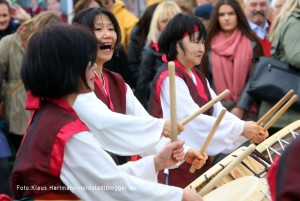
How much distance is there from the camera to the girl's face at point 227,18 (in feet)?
20.9

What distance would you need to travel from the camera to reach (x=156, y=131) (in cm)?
352

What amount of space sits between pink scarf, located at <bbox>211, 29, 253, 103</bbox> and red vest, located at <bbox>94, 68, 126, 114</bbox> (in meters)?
2.13

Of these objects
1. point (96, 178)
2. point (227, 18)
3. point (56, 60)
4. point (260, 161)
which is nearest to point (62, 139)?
point (96, 178)

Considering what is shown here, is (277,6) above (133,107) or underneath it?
underneath

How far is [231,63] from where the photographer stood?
6.29m

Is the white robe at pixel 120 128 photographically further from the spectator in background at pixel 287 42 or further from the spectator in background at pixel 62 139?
the spectator in background at pixel 287 42

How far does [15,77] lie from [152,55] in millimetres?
1174

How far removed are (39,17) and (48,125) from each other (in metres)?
3.53

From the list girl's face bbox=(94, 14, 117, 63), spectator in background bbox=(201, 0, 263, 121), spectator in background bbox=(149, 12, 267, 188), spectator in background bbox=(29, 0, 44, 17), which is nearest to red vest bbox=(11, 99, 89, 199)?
girl's face bbox=(94, 14, 117, 63)

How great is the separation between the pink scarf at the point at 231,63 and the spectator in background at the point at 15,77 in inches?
53.2

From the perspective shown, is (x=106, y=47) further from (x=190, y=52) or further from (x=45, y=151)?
(x=45, y=151)

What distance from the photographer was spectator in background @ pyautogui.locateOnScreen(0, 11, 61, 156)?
20.8ft

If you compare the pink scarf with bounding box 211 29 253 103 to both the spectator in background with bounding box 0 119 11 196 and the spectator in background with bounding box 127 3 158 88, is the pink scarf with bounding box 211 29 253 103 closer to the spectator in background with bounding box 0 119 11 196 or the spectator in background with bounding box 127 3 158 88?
the spectator in background with bounding box 127 3 158 88

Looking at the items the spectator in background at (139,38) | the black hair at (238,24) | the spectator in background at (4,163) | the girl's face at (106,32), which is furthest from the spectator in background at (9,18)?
the girl's face at (106,32)
